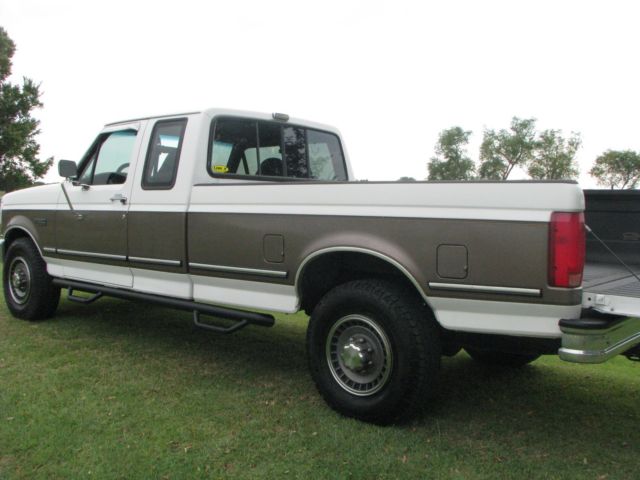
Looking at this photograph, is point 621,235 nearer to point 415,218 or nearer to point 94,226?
point 415,218

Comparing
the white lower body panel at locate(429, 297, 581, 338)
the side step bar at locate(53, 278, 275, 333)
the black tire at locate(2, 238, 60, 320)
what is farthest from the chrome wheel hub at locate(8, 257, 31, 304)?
the white lower body panel at locate(429, 297, 581, 338)

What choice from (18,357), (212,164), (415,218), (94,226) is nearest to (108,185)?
(94,226)

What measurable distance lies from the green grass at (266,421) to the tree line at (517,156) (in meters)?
83.2

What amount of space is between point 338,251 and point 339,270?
0.40 metres

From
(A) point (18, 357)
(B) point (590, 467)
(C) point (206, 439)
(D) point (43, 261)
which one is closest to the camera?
(B) point (590, 467)

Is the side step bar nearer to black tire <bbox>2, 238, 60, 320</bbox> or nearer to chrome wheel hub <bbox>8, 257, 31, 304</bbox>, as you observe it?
black tire <bbox>2, 238, 60, 320</bbox>

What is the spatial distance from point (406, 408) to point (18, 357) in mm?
3534

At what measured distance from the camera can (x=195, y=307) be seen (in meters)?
4.53

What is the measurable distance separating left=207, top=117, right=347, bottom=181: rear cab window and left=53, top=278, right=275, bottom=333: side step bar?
110 centimetres

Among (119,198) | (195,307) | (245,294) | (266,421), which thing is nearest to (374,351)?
(266,421)

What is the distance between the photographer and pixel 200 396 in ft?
13.4

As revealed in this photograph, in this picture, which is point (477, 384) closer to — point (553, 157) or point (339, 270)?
point (339, 270)

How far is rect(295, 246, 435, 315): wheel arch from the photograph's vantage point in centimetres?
346

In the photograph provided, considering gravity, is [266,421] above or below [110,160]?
below
